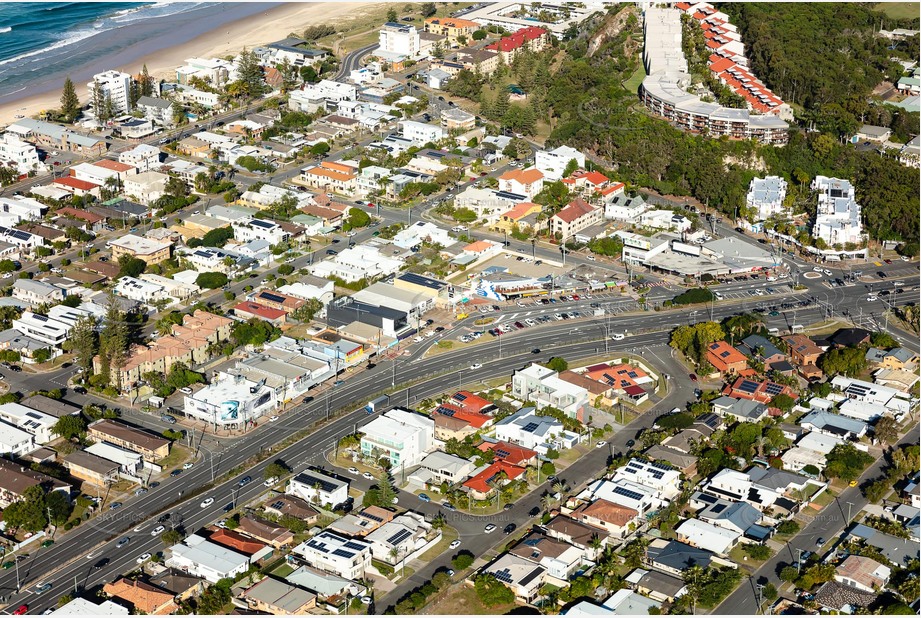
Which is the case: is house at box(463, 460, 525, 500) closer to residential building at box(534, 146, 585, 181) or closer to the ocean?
residential building at box(534, 146, 585, 181)

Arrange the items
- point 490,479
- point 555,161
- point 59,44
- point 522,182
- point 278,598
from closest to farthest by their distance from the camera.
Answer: point 278,598, point 490,479, point 522,182, point 555,161, point 59,44

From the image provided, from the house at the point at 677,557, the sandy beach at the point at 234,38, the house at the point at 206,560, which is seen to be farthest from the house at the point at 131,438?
the sandy beach at the point at 234,38

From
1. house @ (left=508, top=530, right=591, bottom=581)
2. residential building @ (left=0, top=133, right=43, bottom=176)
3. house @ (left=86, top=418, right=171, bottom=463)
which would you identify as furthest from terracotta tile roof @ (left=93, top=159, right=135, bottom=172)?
house @ (left=508, top=530, right=591, bottom=581)

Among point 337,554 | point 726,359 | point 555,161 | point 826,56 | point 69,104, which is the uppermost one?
point 69,104

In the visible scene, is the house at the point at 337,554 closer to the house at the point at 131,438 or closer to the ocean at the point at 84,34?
the house at the point at 131,438

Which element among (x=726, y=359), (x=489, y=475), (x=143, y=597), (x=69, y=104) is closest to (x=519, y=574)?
(x=489, y=475)

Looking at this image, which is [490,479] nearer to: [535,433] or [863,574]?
[535,433]
